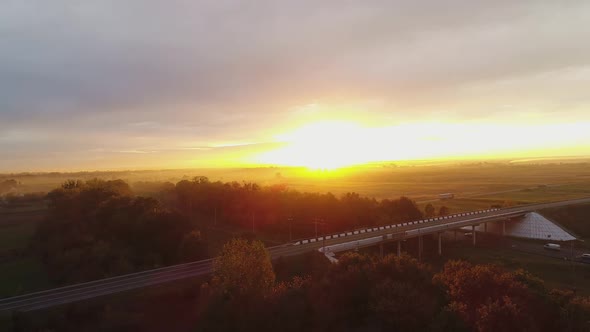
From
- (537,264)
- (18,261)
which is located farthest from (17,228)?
(537,264)

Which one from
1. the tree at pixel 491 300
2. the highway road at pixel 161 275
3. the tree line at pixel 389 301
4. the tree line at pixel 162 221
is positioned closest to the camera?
the tree at pixel 491 300

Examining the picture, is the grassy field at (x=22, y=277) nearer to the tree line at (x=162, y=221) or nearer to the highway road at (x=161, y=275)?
the tree line at (x=162, y=221)

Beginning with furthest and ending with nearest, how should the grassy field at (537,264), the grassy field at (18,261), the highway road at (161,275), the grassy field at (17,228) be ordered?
the grassy field at (17,228) < the grassy field at (537,264) < the grassy field at (18,261) < the highway road at (161,275)

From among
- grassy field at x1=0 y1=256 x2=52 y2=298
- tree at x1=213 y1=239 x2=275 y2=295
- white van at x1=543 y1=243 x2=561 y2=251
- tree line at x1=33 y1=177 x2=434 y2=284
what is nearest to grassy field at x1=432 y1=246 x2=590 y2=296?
white van at x1=543 y1=243 x2=561 y2=251

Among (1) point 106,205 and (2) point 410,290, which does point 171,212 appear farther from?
(2) point 410,290

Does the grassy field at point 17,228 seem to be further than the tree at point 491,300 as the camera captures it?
Yes

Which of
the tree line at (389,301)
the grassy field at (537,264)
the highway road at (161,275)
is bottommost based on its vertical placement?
the grassy field at (537,264)

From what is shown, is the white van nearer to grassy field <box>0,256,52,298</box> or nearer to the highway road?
the highway road

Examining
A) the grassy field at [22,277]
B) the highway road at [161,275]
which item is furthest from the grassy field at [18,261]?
the highway road at [161,275]

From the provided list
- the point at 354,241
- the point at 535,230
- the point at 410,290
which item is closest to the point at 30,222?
the point at 354,241
